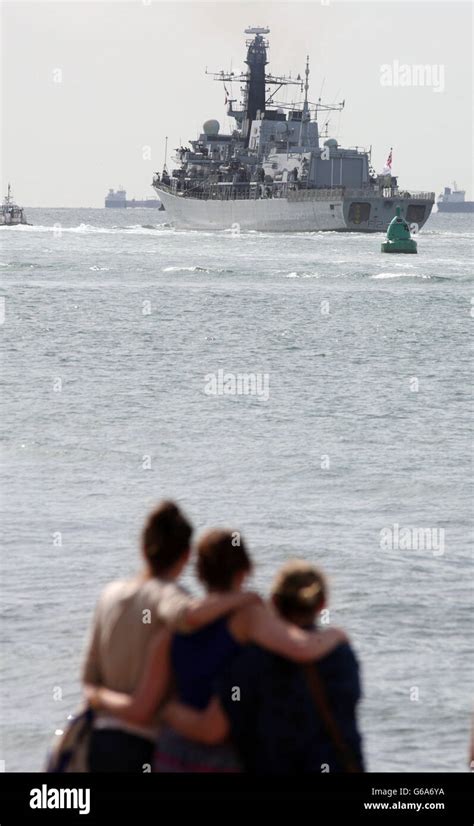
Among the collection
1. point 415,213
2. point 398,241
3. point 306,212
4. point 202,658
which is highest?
point 415,213

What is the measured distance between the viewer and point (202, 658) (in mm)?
5109

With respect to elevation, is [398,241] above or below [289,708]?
above

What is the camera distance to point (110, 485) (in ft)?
61.0

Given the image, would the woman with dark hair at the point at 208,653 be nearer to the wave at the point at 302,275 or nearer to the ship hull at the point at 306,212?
the wave at the point at 302,275

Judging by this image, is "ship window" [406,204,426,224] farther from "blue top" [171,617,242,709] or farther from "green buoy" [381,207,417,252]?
"blue top" [171,617,242,709]

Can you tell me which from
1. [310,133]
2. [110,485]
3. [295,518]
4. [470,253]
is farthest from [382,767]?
[310,133]

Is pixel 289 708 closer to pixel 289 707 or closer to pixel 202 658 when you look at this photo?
pixel 289 707

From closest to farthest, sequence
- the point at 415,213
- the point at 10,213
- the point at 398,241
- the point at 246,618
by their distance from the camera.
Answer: the point at 246,618 → the point at 398,241 → the point at 415,213 → the point at 10,213

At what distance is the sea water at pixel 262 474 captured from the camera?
10977mm

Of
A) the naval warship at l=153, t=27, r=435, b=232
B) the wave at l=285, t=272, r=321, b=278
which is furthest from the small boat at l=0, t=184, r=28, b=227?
the wave at l=285, t=272, r=321, b=278

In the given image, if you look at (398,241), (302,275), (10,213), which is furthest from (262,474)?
(10,213)

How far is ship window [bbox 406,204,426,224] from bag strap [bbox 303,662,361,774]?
122 m

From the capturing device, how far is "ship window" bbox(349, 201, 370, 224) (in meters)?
123

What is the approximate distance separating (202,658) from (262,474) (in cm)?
1452
